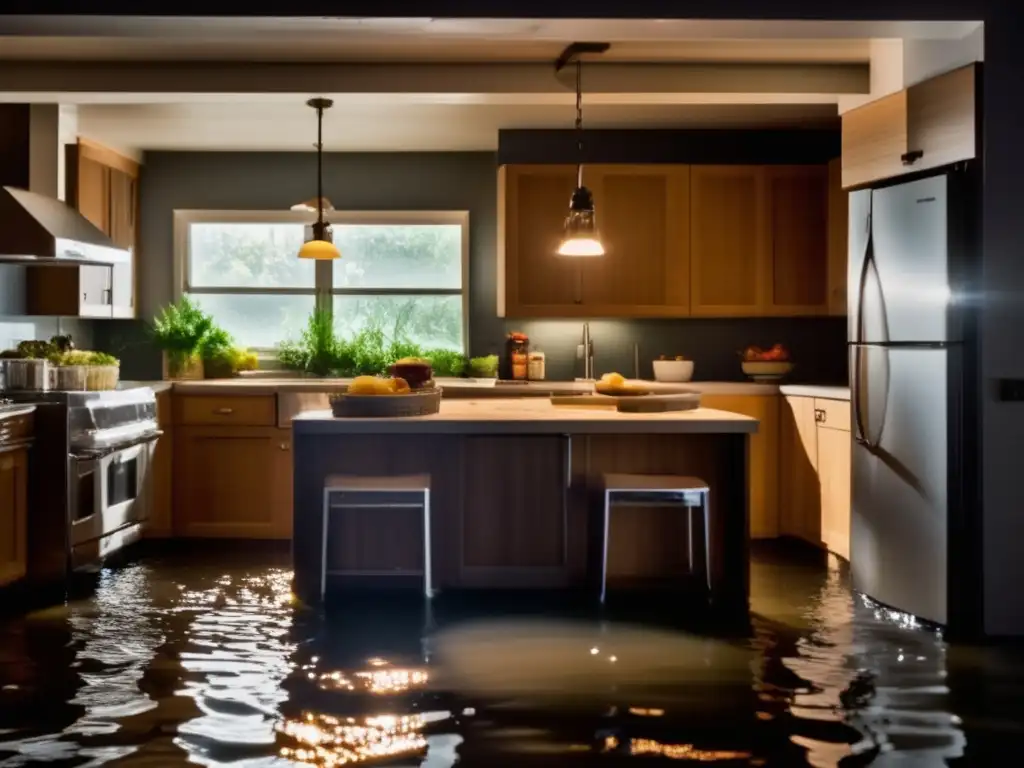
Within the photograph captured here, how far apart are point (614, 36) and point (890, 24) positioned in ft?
A: 3.23

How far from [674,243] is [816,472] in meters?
1.66

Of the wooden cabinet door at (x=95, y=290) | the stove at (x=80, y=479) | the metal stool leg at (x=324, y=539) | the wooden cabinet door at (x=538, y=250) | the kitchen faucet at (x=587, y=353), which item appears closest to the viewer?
the metal stool leg at (x=324, y=539)

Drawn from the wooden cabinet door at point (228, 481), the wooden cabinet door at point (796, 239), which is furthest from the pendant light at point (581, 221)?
the wooden cabinet door at point (228, 481)

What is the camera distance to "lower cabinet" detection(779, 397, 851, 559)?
5.69m

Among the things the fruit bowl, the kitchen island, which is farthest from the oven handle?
the fruit bowl

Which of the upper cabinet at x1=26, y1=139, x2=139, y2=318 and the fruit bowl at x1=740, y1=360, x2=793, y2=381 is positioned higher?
the upper cabinet at x1=26, y1=139, x2=139, y2=318

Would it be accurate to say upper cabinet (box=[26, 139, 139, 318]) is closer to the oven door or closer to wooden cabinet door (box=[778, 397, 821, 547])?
the oven door

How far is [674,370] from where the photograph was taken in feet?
22.5

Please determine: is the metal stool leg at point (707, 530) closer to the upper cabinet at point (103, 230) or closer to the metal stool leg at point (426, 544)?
the metal stool leg at point (426, 544)

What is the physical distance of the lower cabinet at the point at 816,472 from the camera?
18.7 feet

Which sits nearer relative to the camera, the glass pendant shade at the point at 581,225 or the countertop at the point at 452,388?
the glass pendant shade at the point at 581,225

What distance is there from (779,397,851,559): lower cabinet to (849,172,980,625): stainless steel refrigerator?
0.83m

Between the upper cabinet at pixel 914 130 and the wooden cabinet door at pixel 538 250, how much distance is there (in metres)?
2.12

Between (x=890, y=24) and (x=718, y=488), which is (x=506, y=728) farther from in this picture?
(x=890, y=24)
